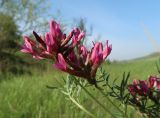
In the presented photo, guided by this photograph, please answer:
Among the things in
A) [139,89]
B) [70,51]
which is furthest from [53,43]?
[139,89]

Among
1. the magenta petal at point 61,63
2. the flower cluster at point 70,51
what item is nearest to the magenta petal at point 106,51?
the flower cluster at point 70,51

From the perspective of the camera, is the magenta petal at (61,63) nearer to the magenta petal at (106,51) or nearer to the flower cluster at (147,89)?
the magenta petal at (106,51)

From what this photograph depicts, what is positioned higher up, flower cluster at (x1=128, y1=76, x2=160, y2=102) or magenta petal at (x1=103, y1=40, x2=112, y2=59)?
magenta petal at (x1=103, y1=40, x2=112, y2=59)

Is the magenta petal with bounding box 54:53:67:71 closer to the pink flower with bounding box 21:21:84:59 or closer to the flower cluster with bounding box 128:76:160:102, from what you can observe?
the pink flower with bounding box 21:21:84:59

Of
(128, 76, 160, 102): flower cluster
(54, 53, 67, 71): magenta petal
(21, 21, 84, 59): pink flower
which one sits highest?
(21, 21, 84, 59): pink flower

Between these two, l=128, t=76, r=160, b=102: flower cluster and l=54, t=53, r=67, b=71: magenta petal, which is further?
l=128, t=76, r=160, b=102: flower cluster

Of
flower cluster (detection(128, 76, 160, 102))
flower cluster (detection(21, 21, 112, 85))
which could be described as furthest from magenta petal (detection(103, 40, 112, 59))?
flower cluster (detection(128, 76, 160, 102))
